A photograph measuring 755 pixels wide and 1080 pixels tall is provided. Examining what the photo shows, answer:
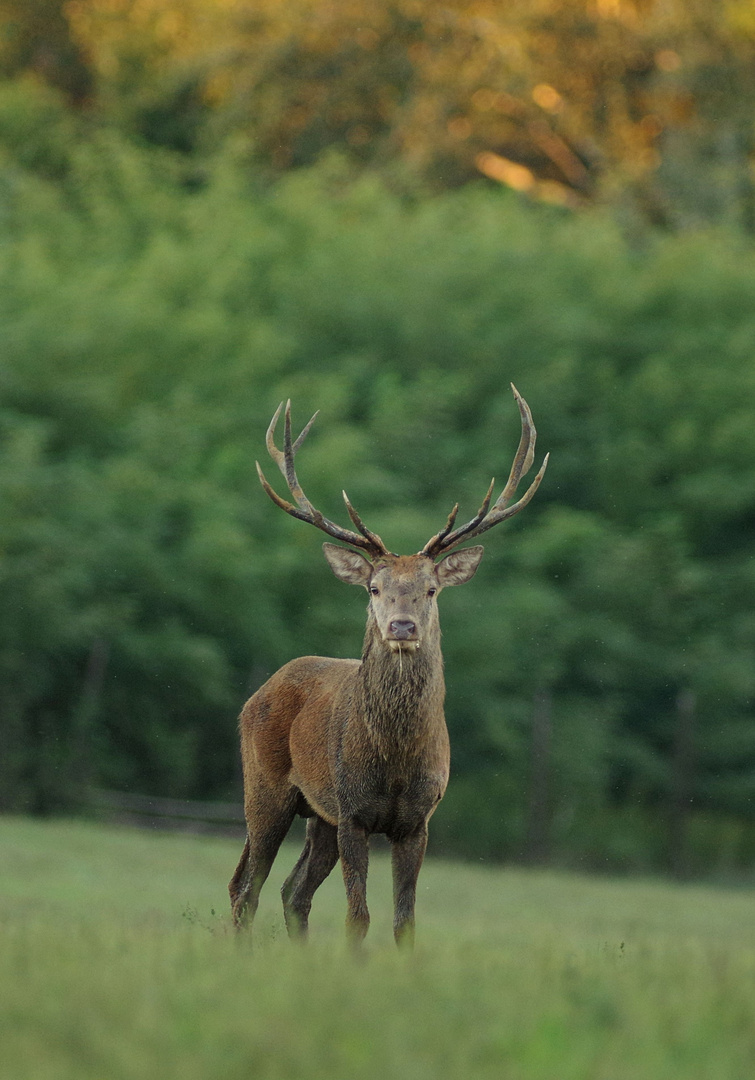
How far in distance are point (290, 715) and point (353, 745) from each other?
0.88m

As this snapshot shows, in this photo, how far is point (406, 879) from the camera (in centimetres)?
770

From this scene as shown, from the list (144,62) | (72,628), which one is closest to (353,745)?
(72,628)

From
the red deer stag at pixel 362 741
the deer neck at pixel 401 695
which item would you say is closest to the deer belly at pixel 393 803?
the red deer stag at pixel 362 741

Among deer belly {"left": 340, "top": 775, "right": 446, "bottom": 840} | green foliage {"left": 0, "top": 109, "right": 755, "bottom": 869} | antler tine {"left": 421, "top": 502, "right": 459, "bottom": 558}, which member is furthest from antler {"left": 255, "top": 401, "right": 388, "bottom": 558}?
green foliage {"left": 0, "top": 109, "right": 755, "bottom": 869}

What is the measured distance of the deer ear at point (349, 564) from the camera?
848 cm

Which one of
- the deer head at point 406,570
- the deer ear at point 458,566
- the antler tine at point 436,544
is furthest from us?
the deer ear at point 458,566

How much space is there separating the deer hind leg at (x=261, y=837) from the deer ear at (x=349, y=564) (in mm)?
1069

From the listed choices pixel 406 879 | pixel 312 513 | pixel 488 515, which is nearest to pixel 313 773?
pixel 406 879

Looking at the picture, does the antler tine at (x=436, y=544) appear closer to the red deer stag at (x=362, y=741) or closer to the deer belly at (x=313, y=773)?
the red deer stag at (x=362, y=741)

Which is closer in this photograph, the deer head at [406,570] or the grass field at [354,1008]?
the grass field at [354,1008]

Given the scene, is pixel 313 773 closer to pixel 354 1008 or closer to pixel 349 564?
pixel 349 564

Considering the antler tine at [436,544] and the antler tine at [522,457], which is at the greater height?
the antler tine at [522,457]

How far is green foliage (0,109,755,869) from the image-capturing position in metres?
22.4

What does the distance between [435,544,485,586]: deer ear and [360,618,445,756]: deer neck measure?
14.4 inches
